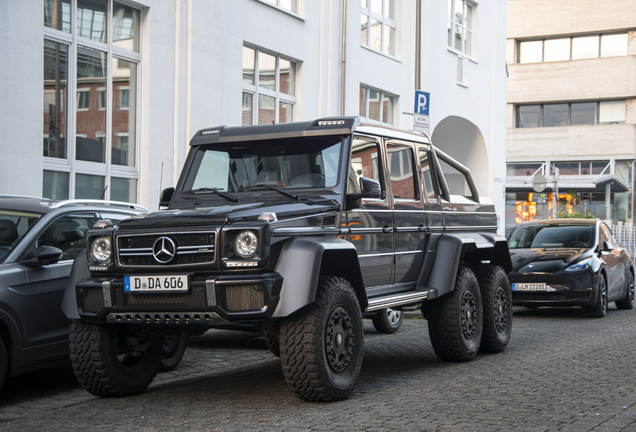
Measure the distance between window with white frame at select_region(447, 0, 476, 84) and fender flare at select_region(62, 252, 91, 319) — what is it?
1997 centimetres

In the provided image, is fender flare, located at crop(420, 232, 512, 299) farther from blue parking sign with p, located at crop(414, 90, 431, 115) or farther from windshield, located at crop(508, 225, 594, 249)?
blue parking sign with p, located at crop(414, 90, 431, 115)

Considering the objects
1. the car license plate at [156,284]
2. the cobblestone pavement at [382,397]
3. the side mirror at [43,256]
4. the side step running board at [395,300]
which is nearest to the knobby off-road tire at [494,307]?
the cobblestone pavement at [382,397]

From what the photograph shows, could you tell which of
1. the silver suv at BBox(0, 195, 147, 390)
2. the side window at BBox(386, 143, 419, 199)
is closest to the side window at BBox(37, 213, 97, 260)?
the silver suv at BBox(0, 195, 147, 390)

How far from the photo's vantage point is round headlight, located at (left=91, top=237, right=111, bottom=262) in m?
6.08

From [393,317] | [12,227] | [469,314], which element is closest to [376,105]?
[393,317]

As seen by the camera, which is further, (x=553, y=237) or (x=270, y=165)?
(x=553, y=237)

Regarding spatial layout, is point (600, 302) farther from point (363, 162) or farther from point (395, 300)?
point (363, 162)

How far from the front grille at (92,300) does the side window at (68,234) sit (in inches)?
44.9

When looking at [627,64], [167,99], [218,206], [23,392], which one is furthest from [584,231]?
[627,64]

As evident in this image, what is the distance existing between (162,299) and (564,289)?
8916 mm

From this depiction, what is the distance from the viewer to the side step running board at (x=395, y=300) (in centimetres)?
677

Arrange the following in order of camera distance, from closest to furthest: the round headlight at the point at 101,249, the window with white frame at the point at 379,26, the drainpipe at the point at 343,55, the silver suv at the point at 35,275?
the round headlight at the point at 101,249
the silver suv at the point at 35,275
the drainpipe at the point at 343,55
the window with white frame at the point at 379,26

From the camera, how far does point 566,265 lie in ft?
43.0

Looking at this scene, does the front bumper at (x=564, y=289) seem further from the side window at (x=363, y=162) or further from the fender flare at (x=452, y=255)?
the side window at (x=363, y=162)
